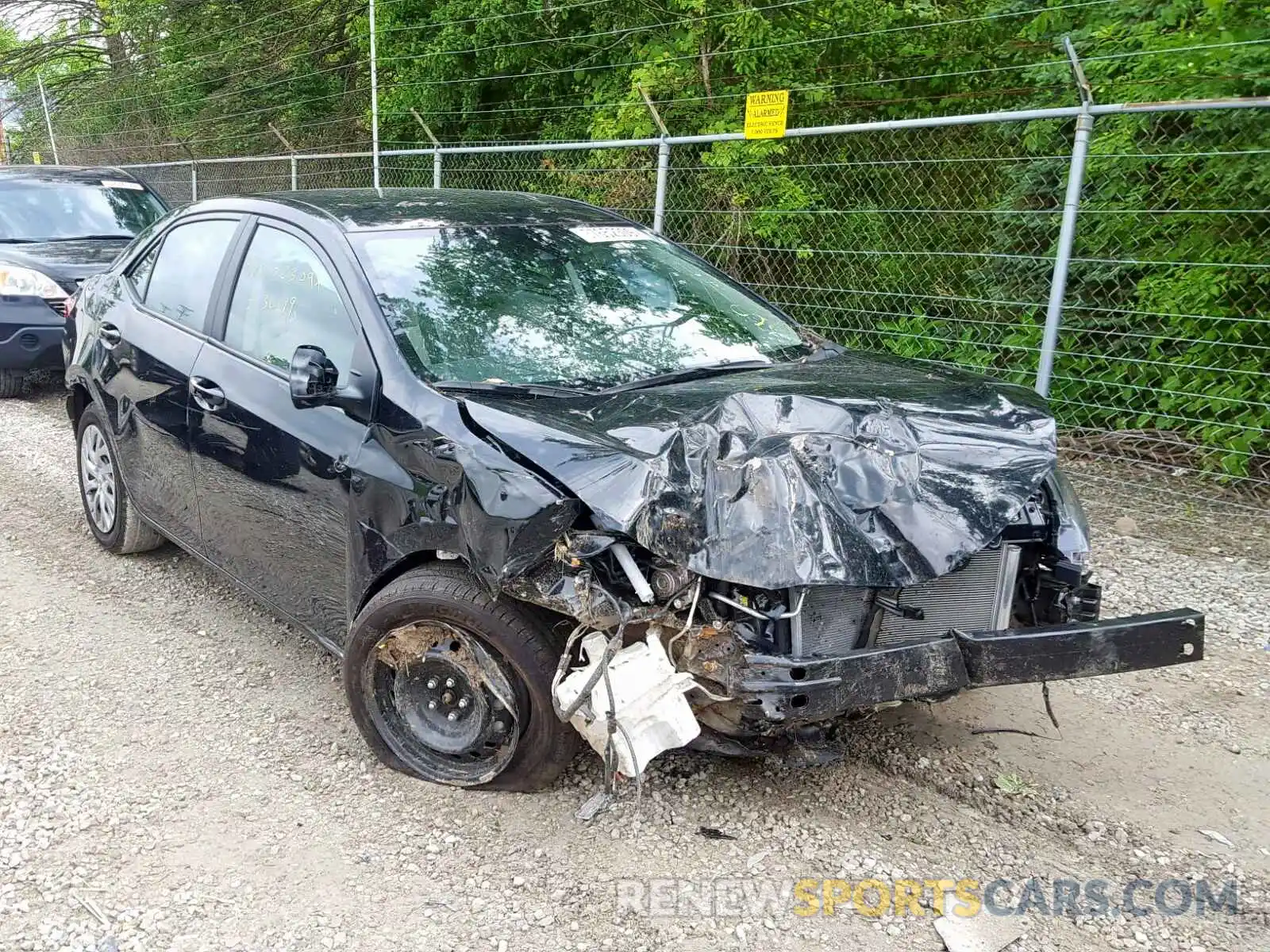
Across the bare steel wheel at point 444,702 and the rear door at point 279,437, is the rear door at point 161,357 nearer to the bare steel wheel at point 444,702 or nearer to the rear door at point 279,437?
the rear door at point 279,437

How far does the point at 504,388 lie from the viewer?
125 inches

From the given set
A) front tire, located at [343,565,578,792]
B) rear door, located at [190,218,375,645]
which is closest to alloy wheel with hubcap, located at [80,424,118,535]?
rear door, located at [190,218,375,645]

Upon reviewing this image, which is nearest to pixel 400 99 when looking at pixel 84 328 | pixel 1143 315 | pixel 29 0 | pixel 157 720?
pixel 84 328

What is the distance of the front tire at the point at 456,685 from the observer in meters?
2.88

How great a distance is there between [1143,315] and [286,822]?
571 centimetres

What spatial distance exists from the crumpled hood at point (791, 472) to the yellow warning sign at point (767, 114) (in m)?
4.16

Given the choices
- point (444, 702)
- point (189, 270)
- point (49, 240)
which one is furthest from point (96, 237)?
point (444, 702)

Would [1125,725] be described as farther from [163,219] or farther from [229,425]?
[163,219]

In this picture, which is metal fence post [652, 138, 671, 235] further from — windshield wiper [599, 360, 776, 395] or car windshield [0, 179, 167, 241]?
car windshield [0, 179, 167, 241]

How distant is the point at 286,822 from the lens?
303 centimetres

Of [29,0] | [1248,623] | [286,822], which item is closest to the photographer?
[286,822]

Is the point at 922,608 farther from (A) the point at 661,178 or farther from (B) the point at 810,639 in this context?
(A) the point at 661,178

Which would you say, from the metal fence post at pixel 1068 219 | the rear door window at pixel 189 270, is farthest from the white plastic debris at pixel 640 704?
the metal fence post at pixel 1068 219

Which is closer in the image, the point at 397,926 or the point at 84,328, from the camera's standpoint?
the point at 397,926
